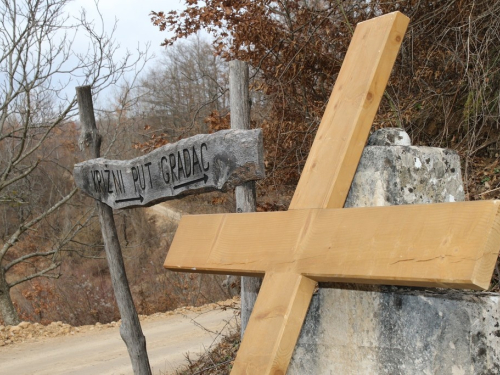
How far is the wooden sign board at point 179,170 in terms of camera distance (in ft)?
8.79

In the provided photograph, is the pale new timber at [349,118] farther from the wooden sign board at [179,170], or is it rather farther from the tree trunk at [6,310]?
the tree trunk at [6,310]

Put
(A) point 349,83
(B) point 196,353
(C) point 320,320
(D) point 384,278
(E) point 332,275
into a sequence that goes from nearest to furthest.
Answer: (D) point 384,278 → (E) point 332,275 → (C) point 320,320 → (A) point 349,83 → (B) point 196,353

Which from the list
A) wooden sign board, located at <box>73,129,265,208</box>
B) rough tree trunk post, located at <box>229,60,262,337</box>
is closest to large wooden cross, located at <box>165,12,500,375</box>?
wooden sign board, located at <box>73,129,265,208</box>

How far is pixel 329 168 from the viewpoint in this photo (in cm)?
175

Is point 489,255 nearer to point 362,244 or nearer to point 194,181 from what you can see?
point 362,244

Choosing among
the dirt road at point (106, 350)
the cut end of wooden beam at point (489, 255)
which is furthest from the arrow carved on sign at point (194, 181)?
the dirt road at point (106, 350)

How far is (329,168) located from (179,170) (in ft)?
5.20

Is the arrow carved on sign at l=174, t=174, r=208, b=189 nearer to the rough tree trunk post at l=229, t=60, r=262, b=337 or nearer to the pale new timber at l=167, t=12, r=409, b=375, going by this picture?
the rough tree trunk post at l=229, t=60, r=262, b=337

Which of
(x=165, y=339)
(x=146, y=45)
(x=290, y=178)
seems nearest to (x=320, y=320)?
(x=290, y=178)

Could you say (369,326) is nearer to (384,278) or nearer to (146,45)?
(384,278)

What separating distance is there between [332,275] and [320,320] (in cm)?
28

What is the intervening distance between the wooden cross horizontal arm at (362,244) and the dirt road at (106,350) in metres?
4.90

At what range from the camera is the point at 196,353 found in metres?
7.37

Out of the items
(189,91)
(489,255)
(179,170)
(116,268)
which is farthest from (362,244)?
(189,91)
